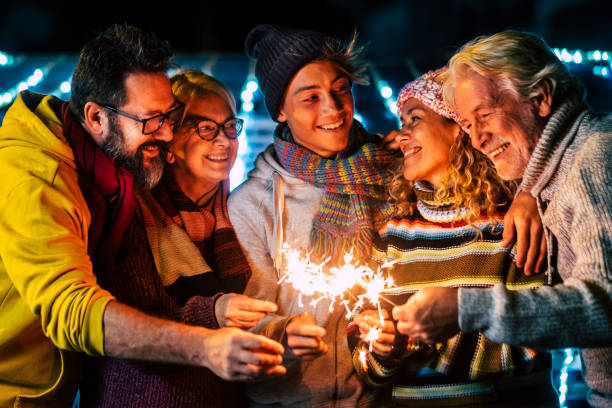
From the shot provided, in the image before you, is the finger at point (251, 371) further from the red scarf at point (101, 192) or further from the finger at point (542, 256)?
the finger at point (542, 256)

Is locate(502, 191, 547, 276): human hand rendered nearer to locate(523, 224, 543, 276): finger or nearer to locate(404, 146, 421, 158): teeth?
locate(523, 224, 543, 276): finger

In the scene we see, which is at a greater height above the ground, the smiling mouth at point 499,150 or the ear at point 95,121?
the ear at point 95,121

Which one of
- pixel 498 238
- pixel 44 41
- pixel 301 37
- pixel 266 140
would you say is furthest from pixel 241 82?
pixel 44 41

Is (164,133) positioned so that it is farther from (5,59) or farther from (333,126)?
(5,59)

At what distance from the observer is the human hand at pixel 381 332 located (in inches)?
87.9

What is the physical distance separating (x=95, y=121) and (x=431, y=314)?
1.70 metres

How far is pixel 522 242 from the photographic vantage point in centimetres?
217

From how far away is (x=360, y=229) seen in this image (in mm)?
2576

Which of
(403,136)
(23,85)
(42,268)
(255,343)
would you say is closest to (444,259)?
(403,136)

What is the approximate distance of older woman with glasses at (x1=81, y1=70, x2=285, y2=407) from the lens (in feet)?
7.20

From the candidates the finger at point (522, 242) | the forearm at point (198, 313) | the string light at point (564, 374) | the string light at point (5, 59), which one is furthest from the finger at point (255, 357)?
the string light at point (5, 59)

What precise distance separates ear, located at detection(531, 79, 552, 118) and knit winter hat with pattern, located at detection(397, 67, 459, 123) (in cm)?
45

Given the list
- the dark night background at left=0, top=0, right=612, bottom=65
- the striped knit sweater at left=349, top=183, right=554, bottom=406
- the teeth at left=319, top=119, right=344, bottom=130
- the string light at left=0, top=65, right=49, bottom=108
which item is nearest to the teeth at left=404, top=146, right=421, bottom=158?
the striped knit sweater at left=349, top=183, right=554, bottom=406

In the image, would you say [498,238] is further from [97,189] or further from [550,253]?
[97,189]
